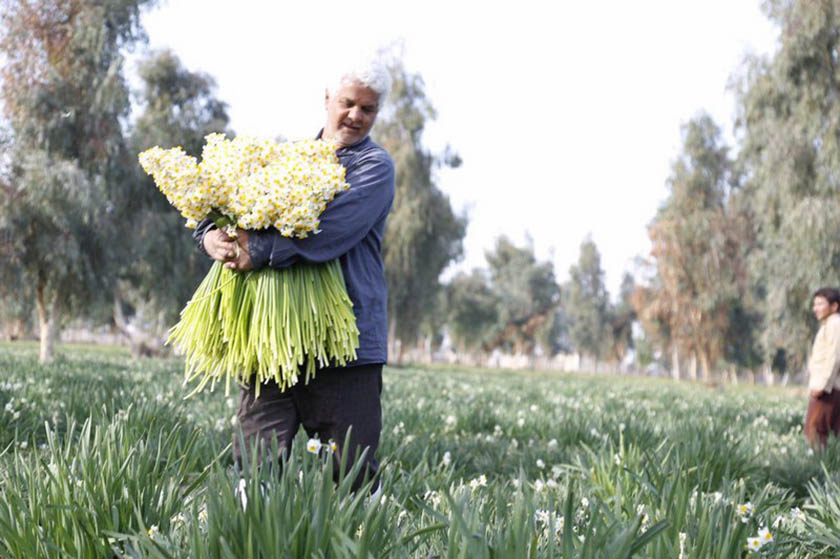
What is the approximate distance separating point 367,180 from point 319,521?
1.38 metres

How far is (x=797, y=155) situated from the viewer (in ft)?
64.5

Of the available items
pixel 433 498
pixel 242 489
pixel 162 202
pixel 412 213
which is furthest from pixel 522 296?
pixel 242 489

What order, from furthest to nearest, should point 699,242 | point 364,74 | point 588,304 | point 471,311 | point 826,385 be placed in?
point 588,304, point 471,311, point 699,242, point 826,385, point 364,74

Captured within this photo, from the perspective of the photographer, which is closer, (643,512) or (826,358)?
(643,512)

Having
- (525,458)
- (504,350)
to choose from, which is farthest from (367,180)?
(504,350)

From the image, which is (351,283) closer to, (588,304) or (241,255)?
(241,255)

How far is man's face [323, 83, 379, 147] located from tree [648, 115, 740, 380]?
117 ft

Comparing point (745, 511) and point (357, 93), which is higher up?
point (357, 93)

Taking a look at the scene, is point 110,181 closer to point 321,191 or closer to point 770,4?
point 321,191

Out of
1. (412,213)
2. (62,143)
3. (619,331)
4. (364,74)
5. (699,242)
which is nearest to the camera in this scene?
(364,74)

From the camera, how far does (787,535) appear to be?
2.83 meters

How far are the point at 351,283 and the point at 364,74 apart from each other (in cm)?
82

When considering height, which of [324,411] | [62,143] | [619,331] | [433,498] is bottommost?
[433,498]

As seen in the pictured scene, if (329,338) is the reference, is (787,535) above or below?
below
